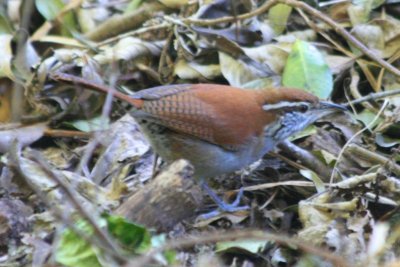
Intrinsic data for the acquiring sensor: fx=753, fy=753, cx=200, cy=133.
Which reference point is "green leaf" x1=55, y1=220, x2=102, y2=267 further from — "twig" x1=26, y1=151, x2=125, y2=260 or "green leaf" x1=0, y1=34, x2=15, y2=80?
"green leaf" x1=0, y1=34, x2=15, y2=80

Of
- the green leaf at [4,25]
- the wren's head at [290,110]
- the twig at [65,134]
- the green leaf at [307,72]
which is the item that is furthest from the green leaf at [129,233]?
the green leaf at [4,25]

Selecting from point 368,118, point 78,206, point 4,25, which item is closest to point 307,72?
point 368,118

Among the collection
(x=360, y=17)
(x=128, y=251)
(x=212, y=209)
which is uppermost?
(x=360, y=17)

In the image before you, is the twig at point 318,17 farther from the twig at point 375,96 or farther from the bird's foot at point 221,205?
the bird's foot at point 221,205

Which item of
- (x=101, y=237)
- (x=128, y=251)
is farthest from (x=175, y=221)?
(x=101, y=237)

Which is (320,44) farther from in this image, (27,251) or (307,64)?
(27,251)

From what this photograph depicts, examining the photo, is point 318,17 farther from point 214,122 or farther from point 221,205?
point 221,205
